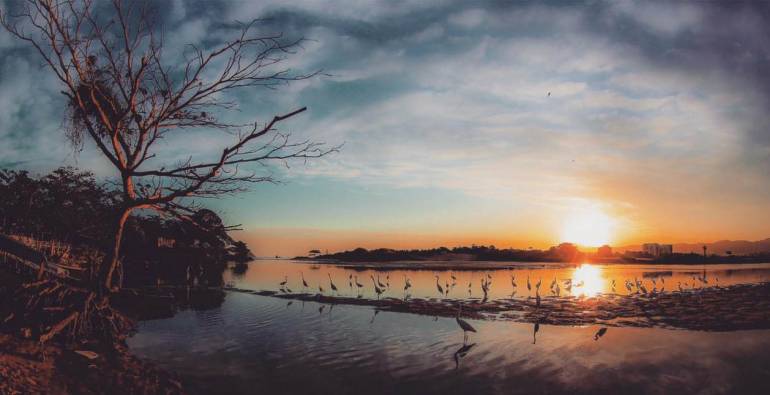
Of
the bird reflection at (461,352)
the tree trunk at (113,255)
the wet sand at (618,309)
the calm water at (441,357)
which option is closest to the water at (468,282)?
the wet sand at (618,309)

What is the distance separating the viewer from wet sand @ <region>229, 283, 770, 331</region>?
18.0 m

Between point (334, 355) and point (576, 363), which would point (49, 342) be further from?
point (576, 363)

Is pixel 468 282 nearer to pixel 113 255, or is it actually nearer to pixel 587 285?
pixel 587 285

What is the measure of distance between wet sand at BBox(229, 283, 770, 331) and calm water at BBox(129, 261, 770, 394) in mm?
1442

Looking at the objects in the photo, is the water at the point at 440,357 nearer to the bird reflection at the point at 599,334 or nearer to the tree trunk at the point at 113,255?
the bird reflection at the point at 599,334

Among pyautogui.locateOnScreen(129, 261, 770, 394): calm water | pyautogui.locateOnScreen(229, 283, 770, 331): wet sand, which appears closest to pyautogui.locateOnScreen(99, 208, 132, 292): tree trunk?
pyautogui.locateOnScreen(129, 261, 770, 394): calm water

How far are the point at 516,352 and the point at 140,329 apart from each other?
1350cm

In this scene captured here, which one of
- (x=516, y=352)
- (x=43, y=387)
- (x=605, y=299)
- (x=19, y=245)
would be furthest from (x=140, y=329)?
(x=605, y=299)

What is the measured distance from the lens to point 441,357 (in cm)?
1224

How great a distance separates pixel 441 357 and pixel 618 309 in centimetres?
1397

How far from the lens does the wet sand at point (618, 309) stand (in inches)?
709

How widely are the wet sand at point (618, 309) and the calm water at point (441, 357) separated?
1.44 m

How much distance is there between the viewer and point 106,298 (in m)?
10.6

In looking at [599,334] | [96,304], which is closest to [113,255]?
[96,304]
